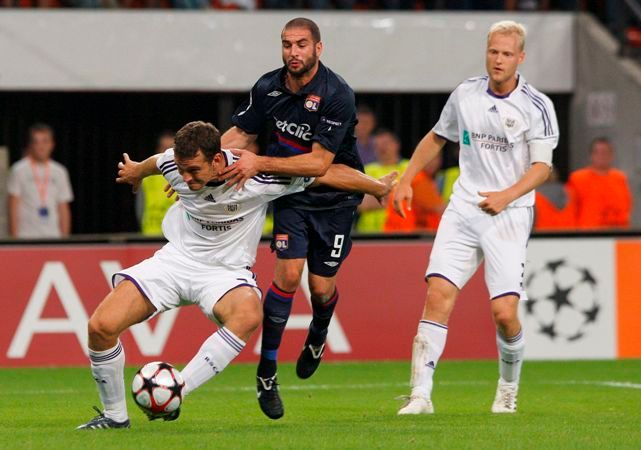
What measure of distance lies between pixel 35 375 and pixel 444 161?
8.30m

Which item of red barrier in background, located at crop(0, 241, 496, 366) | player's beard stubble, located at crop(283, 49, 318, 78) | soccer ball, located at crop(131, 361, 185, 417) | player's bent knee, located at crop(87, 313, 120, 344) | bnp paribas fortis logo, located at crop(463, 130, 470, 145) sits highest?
player's beard stubble, located at crop(283, 49, 318, 78)

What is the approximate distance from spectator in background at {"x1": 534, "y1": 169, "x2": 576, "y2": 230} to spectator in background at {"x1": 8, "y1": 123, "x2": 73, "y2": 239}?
4876 mm

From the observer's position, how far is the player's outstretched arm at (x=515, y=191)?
9305 mm

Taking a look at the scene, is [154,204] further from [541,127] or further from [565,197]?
[541,127]

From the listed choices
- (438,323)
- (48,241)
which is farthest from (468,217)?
(48,241)

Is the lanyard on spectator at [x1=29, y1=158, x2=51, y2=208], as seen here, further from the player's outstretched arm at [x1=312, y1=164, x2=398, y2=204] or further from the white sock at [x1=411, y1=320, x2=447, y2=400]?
the white sock at [x1=411, y1=320, x2=447, y2=400]

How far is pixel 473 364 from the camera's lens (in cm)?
1421

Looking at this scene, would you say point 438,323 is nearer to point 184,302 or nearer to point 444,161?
point 184,302

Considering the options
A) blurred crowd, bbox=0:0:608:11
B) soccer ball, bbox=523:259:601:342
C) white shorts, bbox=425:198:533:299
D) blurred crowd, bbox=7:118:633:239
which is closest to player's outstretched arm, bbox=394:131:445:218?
white shorts, bbox=425:198:533:299

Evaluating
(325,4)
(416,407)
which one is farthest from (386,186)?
(325,4)

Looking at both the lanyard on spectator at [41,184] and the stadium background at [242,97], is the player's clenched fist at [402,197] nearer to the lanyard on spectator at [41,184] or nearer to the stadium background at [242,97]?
the stadium background at [242,97]

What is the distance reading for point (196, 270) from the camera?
8867mm

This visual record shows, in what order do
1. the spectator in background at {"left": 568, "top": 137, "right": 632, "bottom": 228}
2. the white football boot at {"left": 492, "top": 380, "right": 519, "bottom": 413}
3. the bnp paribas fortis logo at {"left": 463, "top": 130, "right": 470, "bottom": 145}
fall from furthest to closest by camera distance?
the spectator in background at {"left": 568, "top": 137, "right": 632, "bottom": 228}
the white football boot at {"left": 492, "top": 380, "right": 519, "bottom": 413}
the bnp paribas fortis logo at {"left": 463, "top": 130, "right": 470, "bottom": 145}

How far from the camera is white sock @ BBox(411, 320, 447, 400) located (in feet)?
31.5
